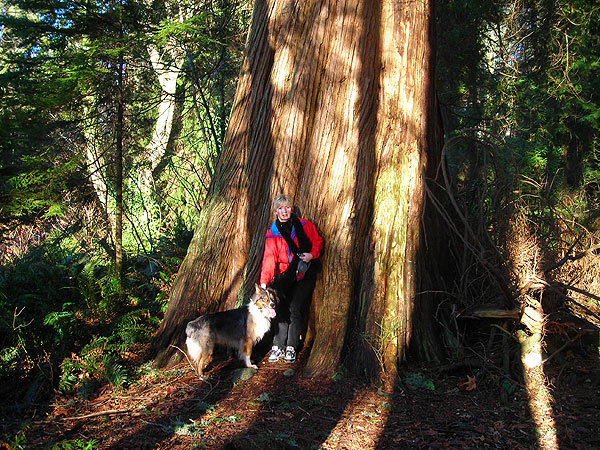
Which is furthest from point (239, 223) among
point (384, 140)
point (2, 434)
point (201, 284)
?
point (2, 434)

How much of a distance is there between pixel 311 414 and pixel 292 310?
1417 millimetres

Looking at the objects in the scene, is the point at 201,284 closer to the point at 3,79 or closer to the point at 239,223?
the point at 239,223

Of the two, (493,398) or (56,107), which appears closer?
(493,398)

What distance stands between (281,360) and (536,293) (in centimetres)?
308

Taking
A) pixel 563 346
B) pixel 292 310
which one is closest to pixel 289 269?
pixel 292 310

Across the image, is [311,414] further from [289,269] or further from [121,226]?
[121,226]

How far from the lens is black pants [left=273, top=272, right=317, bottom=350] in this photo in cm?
598

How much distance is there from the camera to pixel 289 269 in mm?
5875

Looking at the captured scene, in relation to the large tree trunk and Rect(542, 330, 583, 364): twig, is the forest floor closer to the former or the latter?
Rect(542, 330, 583, 364): twig

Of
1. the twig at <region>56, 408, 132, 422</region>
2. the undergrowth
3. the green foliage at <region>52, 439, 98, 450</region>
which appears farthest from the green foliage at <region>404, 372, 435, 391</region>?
the undergrowth

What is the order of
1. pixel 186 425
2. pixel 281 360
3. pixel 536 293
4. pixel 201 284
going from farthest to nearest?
pixel 201 284 → pixel 281 360 → pixel 536 293 → pixel 186 425

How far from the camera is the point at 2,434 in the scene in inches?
184

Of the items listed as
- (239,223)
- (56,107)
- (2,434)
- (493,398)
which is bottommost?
(2,434)

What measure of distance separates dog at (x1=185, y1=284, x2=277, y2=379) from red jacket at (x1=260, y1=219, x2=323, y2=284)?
0.74 feet
